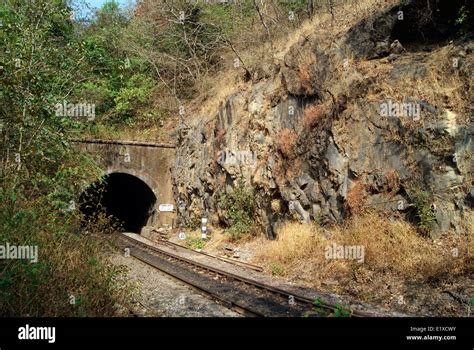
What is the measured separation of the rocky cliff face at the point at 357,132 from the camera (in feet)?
33.1

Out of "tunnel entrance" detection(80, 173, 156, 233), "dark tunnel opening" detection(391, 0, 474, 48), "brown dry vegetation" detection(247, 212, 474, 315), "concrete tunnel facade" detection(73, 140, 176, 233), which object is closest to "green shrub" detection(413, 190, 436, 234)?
"brown dry vegetation" detection(247, 212, 474, 315)

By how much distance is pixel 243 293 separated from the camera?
9.88 m

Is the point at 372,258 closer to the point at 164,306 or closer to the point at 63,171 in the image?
the point at 164,306

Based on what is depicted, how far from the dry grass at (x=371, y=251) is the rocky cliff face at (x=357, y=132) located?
1.54 feet

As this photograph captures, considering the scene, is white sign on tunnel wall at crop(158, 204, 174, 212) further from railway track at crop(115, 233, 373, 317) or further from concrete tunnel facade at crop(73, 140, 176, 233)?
railway track at crop(115, 233, 373, 317)

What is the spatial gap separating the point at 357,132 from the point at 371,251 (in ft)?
12.3

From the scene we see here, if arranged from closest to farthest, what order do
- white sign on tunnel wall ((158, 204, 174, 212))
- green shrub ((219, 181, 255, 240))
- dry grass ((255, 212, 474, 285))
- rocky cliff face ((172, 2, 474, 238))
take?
dry grass ((255, 212, 474, 285)) < rocky cliff face ((172, 2, 474, 238)) < green shrub ((219, 181, 255, 240)) < white sign on tunnel wall ((158, 204, 174, 212))

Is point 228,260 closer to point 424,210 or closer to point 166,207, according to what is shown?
point 424,210

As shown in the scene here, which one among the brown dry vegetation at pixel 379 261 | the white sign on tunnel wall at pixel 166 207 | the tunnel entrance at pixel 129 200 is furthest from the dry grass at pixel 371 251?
the tunnel entrance at pixel 129 200

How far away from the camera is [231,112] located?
63.7 ft

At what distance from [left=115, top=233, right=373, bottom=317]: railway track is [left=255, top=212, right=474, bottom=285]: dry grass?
1499mm

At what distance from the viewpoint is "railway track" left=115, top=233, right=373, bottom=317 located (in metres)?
8.02
